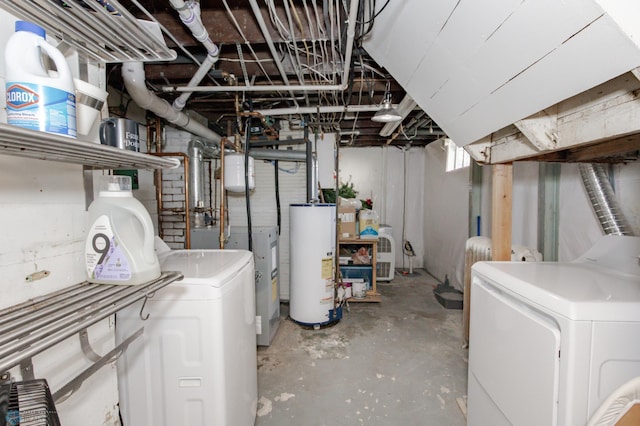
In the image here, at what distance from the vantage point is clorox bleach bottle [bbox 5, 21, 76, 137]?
1.76 ft

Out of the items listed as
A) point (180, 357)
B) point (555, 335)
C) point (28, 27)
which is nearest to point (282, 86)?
point (28, 27)

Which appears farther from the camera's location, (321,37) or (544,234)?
(544,234)

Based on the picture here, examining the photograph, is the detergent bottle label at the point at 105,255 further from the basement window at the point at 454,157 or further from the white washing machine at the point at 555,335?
the basement window at the point at 454,157

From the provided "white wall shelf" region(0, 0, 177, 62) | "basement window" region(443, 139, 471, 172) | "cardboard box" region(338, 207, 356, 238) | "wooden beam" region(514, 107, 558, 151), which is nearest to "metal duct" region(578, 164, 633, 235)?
"wooden beam" region(514, 107, 558, 151)

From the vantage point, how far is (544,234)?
80.6 inches

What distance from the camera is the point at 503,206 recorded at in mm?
1660

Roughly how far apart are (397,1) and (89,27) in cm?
116

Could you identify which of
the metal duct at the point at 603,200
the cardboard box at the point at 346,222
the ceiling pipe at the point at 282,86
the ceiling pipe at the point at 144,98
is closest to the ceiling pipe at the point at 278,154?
the ceiling pipe at the point at 144,98

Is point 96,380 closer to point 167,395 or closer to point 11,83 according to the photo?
point 167,395

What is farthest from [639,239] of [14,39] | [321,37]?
[14,39]

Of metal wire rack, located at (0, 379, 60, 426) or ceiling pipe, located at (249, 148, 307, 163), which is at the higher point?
ceiling pipe, located at (249, 148, 307, 163)

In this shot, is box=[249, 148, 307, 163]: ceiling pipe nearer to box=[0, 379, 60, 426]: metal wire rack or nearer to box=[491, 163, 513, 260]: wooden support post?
box=[491, 163, 513, 260]: wooden support post

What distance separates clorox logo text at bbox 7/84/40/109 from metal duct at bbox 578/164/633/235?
7.57ft

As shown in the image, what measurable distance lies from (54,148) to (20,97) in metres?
0.11
